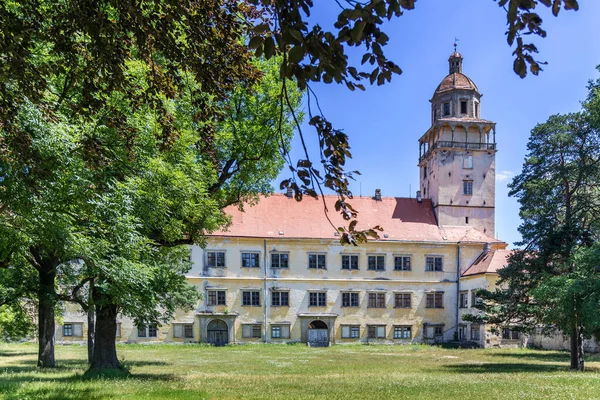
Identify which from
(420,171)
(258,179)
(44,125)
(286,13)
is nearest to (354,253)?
(420,171)

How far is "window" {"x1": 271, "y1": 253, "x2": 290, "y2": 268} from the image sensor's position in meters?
44.4

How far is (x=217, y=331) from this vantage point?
141 ft

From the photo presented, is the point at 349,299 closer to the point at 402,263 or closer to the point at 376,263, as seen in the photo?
the point at 376,263

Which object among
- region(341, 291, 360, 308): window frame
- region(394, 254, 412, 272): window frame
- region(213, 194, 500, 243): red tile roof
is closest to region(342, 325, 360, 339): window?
region(341, 291, 360, 308): window frame

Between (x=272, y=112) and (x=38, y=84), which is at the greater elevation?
(x=272, y=112)

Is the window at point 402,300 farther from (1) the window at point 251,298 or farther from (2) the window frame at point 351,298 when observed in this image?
(1) the window at point 251,298

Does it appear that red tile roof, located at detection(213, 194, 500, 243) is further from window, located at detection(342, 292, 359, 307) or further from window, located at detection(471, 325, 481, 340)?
window, located at detection(471, 325, 481, 340)

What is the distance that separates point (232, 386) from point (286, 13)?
45.9 ft

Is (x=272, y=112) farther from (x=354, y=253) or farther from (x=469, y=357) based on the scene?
(x=354, y=253)

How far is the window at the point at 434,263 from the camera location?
151 feet

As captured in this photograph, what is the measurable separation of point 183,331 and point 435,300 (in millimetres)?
19040

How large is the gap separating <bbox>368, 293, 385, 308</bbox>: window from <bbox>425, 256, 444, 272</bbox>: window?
4154mm

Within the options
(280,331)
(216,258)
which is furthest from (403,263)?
(216,258)

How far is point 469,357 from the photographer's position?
32.9 m
